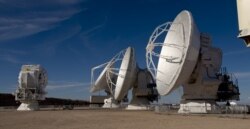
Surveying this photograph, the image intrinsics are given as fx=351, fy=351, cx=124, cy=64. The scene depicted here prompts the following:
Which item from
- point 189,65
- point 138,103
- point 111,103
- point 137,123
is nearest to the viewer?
point 137,123

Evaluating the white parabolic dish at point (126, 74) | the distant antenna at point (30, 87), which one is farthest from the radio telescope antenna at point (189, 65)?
the distant antenna at point (30, 87)

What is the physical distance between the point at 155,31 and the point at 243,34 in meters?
27.3

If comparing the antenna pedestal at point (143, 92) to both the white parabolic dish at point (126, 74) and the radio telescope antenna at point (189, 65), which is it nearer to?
the white parabolic dish at point (126, 74)

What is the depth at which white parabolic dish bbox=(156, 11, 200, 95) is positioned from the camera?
36594mm

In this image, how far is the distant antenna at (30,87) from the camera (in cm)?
6819

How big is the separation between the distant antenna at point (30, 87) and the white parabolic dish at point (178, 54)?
1422 inches

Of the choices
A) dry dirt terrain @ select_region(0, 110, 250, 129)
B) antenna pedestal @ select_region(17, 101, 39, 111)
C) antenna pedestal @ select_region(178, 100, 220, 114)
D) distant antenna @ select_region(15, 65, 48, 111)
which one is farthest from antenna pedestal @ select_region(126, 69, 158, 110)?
dry dirt terrain @ select_region(0, 110, 250, 129)

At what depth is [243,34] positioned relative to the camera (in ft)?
37.1

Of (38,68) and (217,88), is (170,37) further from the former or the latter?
(38,68)

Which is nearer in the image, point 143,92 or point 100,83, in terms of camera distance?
point 143,92

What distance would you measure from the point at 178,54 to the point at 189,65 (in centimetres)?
166

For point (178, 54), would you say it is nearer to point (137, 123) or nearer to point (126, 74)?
point (137, 123)

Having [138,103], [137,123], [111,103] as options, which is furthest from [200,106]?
[111,103]

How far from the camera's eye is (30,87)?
68.9 m
